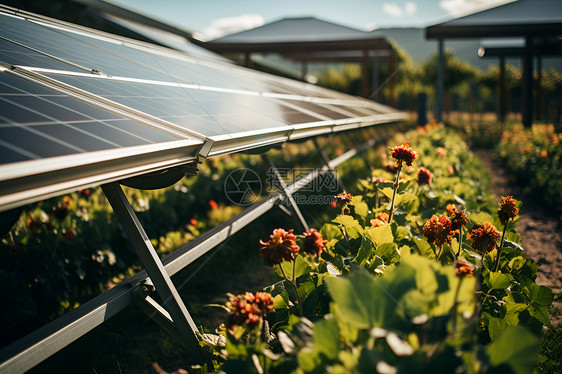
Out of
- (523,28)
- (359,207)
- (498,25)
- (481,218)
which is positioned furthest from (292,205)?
(523,28)

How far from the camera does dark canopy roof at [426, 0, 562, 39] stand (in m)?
14.6

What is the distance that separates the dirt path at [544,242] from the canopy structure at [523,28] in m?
9.19

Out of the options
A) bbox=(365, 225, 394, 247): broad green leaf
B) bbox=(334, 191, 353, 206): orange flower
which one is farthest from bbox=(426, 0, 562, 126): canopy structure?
bbox=(365, 225, 394, 247): broad green leaf

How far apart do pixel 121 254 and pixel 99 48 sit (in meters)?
2.39

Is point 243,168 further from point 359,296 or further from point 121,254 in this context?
point 359,296

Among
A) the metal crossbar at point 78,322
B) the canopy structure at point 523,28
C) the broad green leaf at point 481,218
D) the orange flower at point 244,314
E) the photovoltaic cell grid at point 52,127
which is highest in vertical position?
the canopy structure at point 523,28

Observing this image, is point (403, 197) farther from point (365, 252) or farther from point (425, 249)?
point (365, 252)

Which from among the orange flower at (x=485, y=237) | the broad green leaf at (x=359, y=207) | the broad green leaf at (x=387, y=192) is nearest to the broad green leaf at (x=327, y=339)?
the orange flower at (x=485, y=237)

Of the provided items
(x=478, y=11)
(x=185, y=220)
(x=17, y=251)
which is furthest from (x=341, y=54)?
(x=17, y=251)

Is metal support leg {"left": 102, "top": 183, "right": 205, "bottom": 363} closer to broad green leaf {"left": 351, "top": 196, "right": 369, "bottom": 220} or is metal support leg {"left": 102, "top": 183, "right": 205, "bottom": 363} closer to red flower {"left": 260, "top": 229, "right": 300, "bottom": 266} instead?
red flower {"left": 260, "top": 229, "right": 300, "bottom": 266}

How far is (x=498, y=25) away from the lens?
14578 mm

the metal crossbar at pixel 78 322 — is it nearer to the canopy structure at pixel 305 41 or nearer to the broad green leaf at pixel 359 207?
the broad green leaf at pixel 359 207

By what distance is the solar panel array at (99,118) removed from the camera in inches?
55.9

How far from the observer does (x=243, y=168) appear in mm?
7289
